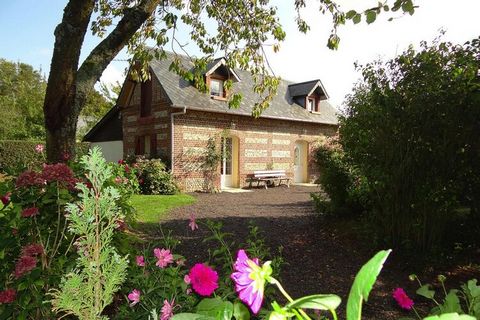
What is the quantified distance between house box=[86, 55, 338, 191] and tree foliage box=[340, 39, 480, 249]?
10191 mm

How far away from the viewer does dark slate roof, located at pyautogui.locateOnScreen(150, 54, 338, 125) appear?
15.8m

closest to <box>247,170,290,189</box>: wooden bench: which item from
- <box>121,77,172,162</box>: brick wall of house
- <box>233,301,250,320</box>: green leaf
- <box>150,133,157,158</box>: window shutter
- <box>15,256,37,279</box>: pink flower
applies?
<box>121,77,172,162</box>: brick wall of house

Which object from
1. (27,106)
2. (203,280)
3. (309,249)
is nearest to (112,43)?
(203,280)

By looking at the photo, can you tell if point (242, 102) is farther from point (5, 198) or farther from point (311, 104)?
point (5, 198)

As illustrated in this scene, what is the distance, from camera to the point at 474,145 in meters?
4.86

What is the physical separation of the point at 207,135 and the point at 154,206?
618 cm

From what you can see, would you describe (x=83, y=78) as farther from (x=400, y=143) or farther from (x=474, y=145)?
(x=474, y=145)

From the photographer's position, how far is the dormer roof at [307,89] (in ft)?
69.7

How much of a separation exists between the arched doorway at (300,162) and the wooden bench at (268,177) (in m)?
1.65

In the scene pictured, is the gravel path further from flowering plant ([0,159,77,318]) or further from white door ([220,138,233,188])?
white door ([220,138,233,188])

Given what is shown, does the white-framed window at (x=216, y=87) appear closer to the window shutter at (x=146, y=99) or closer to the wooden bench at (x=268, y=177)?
the window shutter at (x=146, y=99)

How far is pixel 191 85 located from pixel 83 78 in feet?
41.8

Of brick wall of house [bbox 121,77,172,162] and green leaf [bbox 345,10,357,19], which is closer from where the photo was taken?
green leaf [bbox 345,10,357,19]

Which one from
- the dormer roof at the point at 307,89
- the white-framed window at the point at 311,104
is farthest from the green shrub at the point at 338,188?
the white-framed window at the point at 311,104
